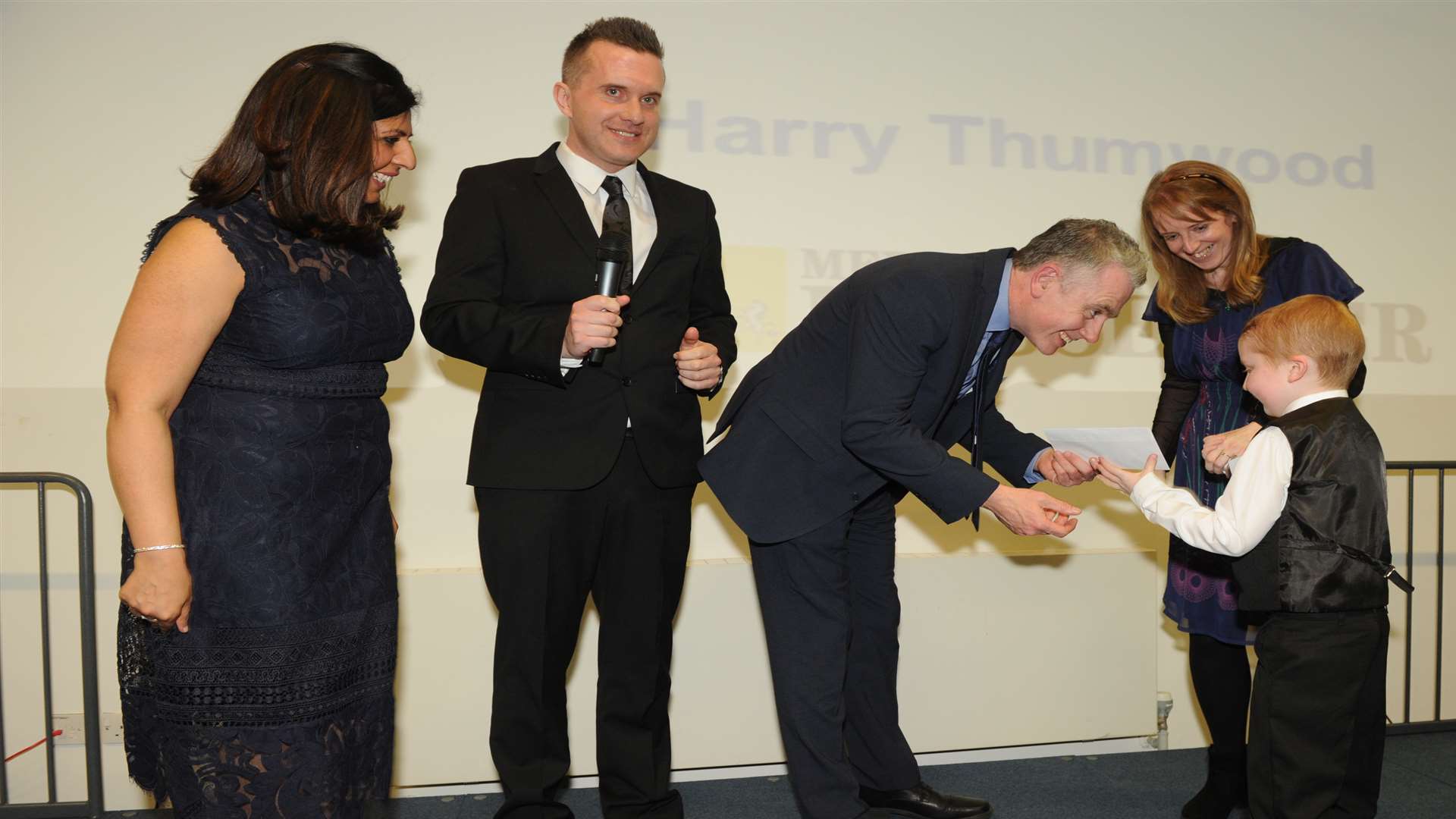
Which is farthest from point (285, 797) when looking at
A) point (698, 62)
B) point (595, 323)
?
point (698, 62)

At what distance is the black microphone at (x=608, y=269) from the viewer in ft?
6.71

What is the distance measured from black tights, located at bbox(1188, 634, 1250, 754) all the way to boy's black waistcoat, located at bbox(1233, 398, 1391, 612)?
0.48 m

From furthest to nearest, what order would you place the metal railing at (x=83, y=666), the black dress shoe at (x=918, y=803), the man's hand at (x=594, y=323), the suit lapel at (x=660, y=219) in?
the metal railing at (x=83, y=666), the black dress shoe at (x=918, y=803), the suit lapel at (x=660, y=219), the man's hand at (x=594, y=323)

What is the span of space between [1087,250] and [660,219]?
919 millimetres

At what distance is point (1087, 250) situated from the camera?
82.0 inches

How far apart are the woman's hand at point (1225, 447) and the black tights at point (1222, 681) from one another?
0.50m

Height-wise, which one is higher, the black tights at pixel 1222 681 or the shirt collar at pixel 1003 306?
the shirt collar at pixel 1003 306

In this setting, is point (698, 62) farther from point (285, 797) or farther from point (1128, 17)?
point (285, 797)

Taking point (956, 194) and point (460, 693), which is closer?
point (460, 693)

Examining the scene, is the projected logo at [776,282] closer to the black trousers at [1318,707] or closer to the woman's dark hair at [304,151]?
the black trousers at [1318,707]

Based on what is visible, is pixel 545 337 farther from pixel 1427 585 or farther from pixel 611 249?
pixel 1427 585

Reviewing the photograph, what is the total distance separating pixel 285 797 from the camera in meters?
1.41

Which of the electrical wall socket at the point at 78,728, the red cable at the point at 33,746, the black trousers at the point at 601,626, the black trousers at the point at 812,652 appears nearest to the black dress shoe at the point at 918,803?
the black trousers at the point at 812,652

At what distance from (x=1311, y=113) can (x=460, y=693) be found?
3364mm
